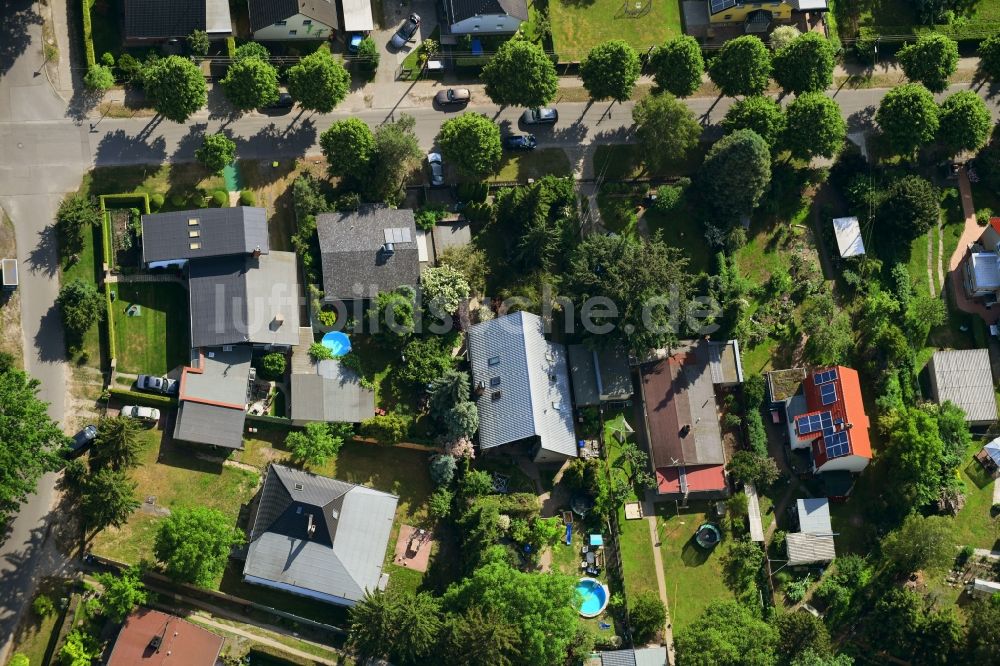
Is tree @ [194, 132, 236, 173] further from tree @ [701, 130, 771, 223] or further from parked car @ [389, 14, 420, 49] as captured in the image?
tree @ [701, 130, 771, 223]

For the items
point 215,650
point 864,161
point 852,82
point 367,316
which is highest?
point 852,82

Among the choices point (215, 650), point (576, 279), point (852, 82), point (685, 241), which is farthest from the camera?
point (852, 82)

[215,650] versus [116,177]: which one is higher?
[116,177]

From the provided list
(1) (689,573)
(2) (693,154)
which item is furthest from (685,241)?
(1) (689,573)

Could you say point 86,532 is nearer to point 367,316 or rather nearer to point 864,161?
point 367,316

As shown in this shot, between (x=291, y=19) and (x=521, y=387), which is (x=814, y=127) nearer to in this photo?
(x=521, y=387)

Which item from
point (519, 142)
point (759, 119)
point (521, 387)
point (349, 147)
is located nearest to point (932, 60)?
point (759, 119)

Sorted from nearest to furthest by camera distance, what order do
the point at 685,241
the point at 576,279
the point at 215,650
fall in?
the point at 215,650
the point at 576,279
the point at 685,241

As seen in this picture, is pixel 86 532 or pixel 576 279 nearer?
pixel 86 532
